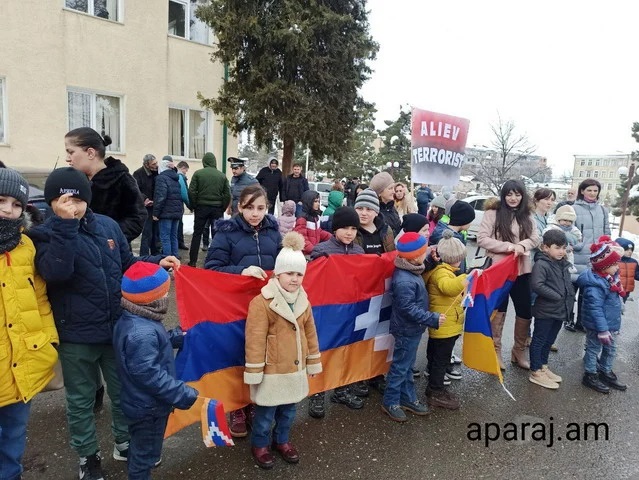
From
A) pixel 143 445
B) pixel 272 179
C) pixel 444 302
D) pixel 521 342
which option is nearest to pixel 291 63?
pixel 272 179

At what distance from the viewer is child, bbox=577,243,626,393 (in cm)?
452

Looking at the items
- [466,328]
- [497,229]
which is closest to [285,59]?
[497,229]

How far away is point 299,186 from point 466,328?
773 cm

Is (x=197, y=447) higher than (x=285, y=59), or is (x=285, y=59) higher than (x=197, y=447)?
(x=285, y=59)

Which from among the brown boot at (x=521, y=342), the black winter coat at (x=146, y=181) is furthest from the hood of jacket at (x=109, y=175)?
the black winter coat at (x=146, y=181)

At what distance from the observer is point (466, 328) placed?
13.5ft

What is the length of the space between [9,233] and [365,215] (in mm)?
2909

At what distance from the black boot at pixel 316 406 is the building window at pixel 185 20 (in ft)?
44.8

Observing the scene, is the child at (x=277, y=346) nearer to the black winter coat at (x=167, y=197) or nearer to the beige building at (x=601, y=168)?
the black winter coat at (x=167, y=197)

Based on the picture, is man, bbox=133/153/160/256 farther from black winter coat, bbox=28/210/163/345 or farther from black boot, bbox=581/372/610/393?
black boot, bbox=581/372/610/393

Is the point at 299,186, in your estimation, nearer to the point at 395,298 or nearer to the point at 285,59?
the point at 285,59

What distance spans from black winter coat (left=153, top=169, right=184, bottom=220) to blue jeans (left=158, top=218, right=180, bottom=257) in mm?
92

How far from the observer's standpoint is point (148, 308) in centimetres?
252

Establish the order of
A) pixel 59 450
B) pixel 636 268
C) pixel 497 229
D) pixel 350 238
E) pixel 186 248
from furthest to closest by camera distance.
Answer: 1. pixel 186 248
2. pixel 636 268
3. pixel 497 229
4. pixel 350 238
5. pixel 59 450
